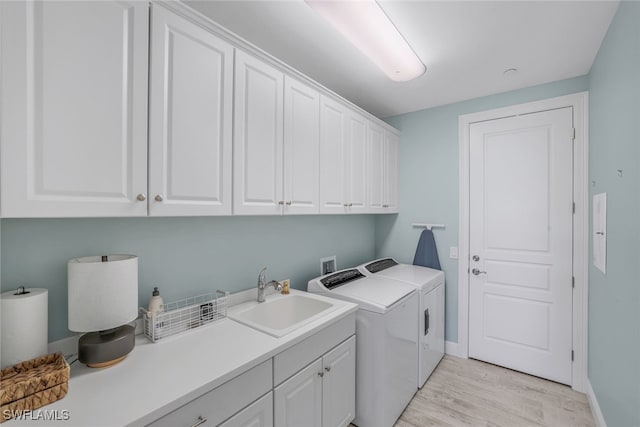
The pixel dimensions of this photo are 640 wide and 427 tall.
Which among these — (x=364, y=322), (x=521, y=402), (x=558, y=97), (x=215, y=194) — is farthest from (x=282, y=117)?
(x=521, y=402)

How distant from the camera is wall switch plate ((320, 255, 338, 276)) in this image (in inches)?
101

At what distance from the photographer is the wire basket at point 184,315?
1327 mm

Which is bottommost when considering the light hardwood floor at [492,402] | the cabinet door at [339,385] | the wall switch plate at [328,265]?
the light hardwood floor at [492,402]

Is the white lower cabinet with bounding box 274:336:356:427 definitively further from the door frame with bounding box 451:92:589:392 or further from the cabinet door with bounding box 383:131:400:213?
the door frame with bounding box 451:92:589:392

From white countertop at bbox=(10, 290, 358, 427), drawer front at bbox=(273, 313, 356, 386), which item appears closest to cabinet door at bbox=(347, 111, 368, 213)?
drawer front at bbox=(273, 313, 356, 386)

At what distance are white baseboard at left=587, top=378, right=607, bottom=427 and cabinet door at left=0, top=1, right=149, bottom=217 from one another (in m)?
2.98

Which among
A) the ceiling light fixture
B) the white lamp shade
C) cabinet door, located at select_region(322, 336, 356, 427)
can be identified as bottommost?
cabinet door, located at select_region(322, 336, 356, 427)

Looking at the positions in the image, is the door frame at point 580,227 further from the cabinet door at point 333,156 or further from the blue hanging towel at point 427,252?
the cabinet door at point 333,156

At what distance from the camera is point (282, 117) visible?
1.75 meters

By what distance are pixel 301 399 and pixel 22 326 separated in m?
1.18

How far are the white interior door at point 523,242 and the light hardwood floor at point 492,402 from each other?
19cm

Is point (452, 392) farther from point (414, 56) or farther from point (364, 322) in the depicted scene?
point (414, 56)

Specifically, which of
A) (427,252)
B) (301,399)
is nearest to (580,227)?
(427,252)

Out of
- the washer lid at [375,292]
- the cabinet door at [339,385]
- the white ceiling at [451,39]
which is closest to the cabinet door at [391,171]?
the white ceiling at [451,39]
